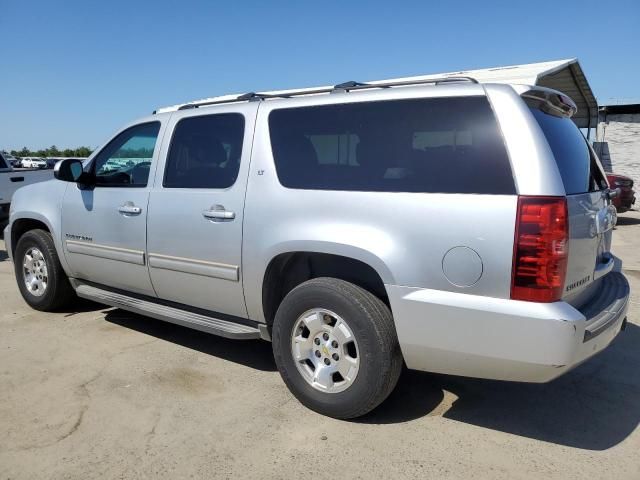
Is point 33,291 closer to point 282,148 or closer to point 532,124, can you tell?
point 282,148

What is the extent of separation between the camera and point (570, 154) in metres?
3.12

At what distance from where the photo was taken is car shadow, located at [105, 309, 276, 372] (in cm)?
430

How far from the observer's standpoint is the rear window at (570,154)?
9.48ft

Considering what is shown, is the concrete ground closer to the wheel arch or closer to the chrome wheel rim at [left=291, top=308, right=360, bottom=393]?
the chrome wheel rim at [left=291, top=308, right=360, bottom=393]

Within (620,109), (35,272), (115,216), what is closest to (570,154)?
(115,216)

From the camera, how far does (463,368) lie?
289cm

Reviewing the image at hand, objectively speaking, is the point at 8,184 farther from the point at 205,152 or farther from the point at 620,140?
the point at 620,140

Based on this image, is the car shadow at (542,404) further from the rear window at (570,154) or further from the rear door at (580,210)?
the rear window at (570,154)

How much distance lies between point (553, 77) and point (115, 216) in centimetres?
1398

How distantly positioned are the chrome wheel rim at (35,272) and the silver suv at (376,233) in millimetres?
1277

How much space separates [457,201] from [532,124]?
0.53 m

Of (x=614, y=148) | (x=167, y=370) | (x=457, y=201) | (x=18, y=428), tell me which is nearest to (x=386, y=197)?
(x=457, y=201)

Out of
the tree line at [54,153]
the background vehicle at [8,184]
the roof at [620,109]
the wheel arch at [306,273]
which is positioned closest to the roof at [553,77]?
the roof at [620,109]

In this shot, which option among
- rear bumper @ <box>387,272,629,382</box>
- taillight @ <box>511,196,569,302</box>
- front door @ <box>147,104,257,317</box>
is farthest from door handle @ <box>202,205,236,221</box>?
taillight @ <box>511,196,569,302</box>
